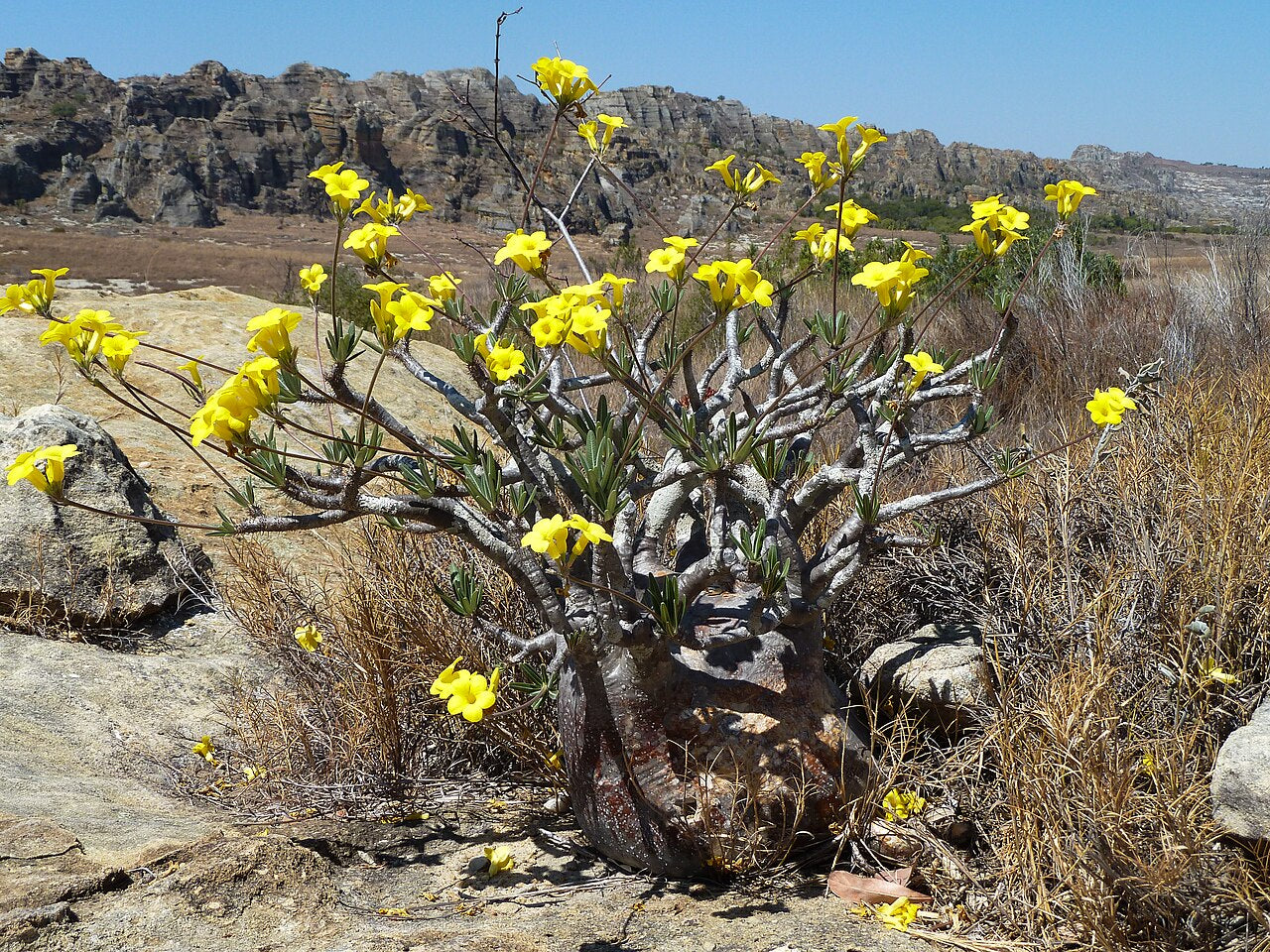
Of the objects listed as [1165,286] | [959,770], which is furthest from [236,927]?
[1165,286]

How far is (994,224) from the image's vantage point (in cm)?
207

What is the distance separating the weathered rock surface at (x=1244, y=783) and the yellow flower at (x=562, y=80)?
190cm

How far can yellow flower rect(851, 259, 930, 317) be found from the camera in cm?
170

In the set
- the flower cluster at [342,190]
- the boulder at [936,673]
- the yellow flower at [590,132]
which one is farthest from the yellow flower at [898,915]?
the yellow flower at [590,132]

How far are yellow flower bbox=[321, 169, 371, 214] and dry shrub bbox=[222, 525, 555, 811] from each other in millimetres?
1148

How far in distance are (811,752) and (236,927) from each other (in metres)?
1.26

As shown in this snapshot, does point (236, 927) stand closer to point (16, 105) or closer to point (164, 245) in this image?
point (164, 245)

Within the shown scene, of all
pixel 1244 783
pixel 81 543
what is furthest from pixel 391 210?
pixel 81 543

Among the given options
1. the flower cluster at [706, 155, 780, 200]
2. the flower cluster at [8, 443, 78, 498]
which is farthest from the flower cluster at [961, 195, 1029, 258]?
the flower cluster at [8, 443, 78, 498]

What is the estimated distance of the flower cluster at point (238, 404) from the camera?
1498 mm

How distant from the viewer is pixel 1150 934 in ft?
5.70

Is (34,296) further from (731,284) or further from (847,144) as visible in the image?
(847,144)

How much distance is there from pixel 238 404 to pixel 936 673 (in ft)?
5.89

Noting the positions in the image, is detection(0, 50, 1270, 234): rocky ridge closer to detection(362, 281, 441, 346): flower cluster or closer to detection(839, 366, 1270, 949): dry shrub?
detection(839, 366, 1270, 949): dry shrub
